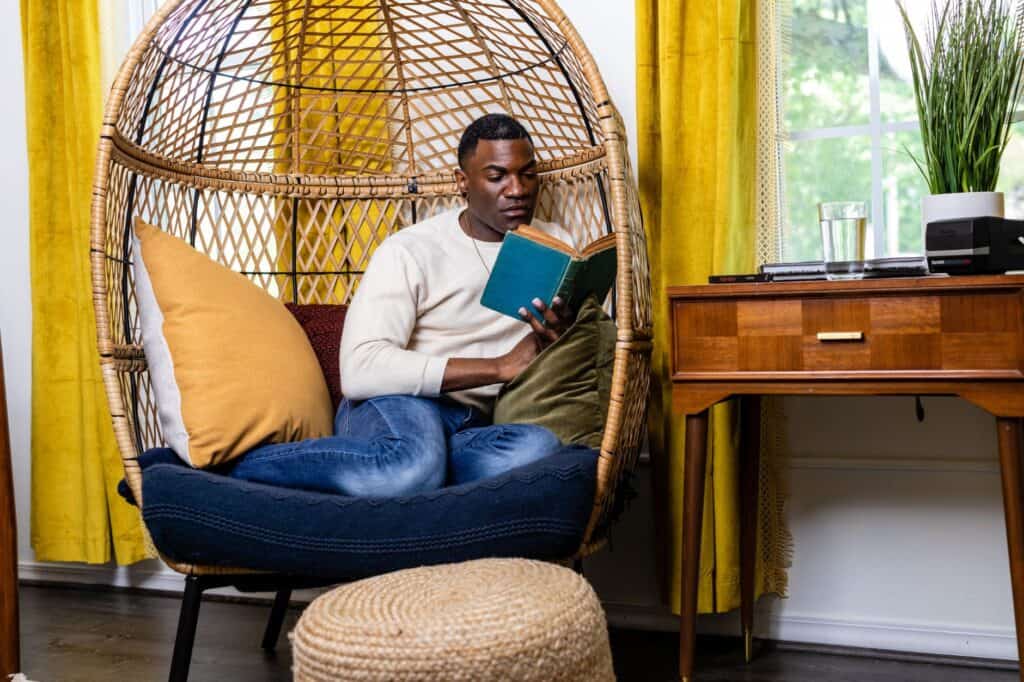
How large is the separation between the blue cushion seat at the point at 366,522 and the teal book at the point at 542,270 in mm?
343

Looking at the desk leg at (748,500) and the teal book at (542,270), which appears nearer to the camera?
the teal book at (542,270)

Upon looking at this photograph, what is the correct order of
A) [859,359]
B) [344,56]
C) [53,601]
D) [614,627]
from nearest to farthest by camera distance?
[859,359], [614,627], [344,56], [53,601]

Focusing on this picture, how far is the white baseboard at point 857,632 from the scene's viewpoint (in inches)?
77.6

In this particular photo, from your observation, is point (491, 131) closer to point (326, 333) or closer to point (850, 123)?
point (326, 333)

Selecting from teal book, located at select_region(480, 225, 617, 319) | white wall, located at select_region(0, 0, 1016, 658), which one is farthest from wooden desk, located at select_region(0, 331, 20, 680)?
white wall, located at select_region(0, 0, 1016, 658)

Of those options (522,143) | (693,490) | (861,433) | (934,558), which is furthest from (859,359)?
(522,143)

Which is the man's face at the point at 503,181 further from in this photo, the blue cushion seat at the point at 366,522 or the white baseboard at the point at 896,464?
the white baseboard at the point at 896,464

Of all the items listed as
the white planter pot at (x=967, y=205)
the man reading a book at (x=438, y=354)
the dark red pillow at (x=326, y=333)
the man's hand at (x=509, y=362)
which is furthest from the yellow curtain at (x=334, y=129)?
the white planter pot at (x=967, y=205)

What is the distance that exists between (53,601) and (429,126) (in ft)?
5.12

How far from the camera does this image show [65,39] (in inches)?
103

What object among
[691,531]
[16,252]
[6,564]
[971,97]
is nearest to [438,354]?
[691,531]

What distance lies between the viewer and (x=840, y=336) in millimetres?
1610

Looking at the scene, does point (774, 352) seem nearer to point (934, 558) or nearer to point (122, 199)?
point (934, 558)

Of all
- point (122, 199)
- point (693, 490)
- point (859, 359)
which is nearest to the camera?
point (859, 359)
